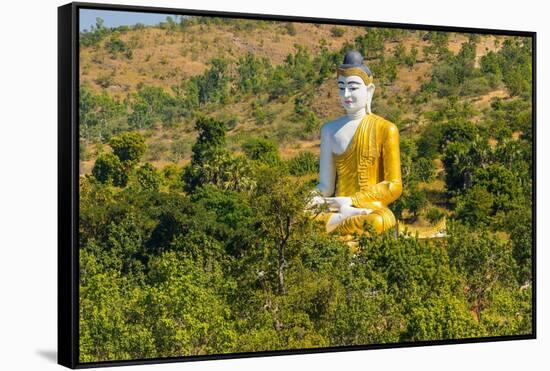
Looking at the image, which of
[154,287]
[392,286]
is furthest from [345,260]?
[154,287]

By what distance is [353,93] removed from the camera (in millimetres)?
15594

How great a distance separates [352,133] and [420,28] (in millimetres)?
1154

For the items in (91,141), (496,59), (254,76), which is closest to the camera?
(91,141)

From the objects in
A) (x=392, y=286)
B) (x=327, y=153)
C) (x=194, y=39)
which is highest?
(x=194, y=39)

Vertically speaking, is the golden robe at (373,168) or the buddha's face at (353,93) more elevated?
the buddha's face at (353,93)

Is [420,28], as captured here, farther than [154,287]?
Yes

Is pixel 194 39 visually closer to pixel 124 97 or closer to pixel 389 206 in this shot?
pixel 124 97

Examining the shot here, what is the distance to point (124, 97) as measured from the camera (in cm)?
1459

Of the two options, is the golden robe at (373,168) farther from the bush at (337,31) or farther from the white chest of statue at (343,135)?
the bush at (337,31)

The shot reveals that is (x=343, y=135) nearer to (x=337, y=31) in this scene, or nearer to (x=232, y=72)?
(x=337, y=31)

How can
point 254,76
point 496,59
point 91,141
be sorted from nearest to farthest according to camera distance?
point 91,141
point 254,76
point 496,59

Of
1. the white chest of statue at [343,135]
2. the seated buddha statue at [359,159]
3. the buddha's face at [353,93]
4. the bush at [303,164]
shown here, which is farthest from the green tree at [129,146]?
the buddha's face at [353,93]

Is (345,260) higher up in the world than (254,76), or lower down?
lower down

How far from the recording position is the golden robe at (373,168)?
1563cm
